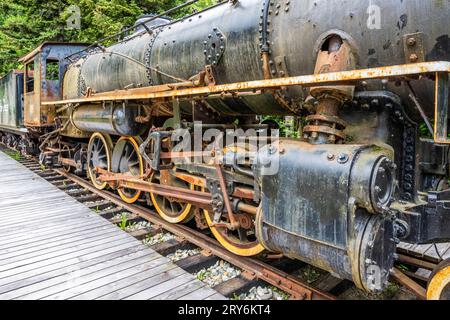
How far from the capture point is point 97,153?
18.8 feet

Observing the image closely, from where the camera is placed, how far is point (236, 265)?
3018mm

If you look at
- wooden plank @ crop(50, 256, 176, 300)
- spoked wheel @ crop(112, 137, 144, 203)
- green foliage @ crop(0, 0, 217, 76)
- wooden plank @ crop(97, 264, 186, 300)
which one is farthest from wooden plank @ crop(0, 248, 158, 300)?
green foliage @ crop(0, 0, 217, 76)

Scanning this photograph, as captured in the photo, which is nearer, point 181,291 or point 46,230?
point 181,291

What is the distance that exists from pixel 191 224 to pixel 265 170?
7.81 feet

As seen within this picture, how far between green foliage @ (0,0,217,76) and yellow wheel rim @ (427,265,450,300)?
11252 mm

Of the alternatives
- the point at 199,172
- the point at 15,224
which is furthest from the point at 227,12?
the point at 15,224

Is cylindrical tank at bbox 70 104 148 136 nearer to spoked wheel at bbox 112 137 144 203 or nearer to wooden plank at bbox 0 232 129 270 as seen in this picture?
spoked wheel at bbox 112 137 144 203

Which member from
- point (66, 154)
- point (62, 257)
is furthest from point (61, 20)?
point (62, 257)

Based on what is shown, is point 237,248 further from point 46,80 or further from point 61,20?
point 61,20

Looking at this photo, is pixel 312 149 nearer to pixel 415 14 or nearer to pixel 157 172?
pixel 415 14

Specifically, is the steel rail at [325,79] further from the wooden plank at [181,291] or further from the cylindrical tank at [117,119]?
the wooden plank at [181,291]

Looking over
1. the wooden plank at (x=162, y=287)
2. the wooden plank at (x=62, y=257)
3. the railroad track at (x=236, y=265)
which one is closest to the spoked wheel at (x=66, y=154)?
the railroad track at (x=236, y=265)

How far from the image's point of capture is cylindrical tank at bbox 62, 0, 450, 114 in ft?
5.90

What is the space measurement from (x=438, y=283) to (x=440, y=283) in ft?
0.05
